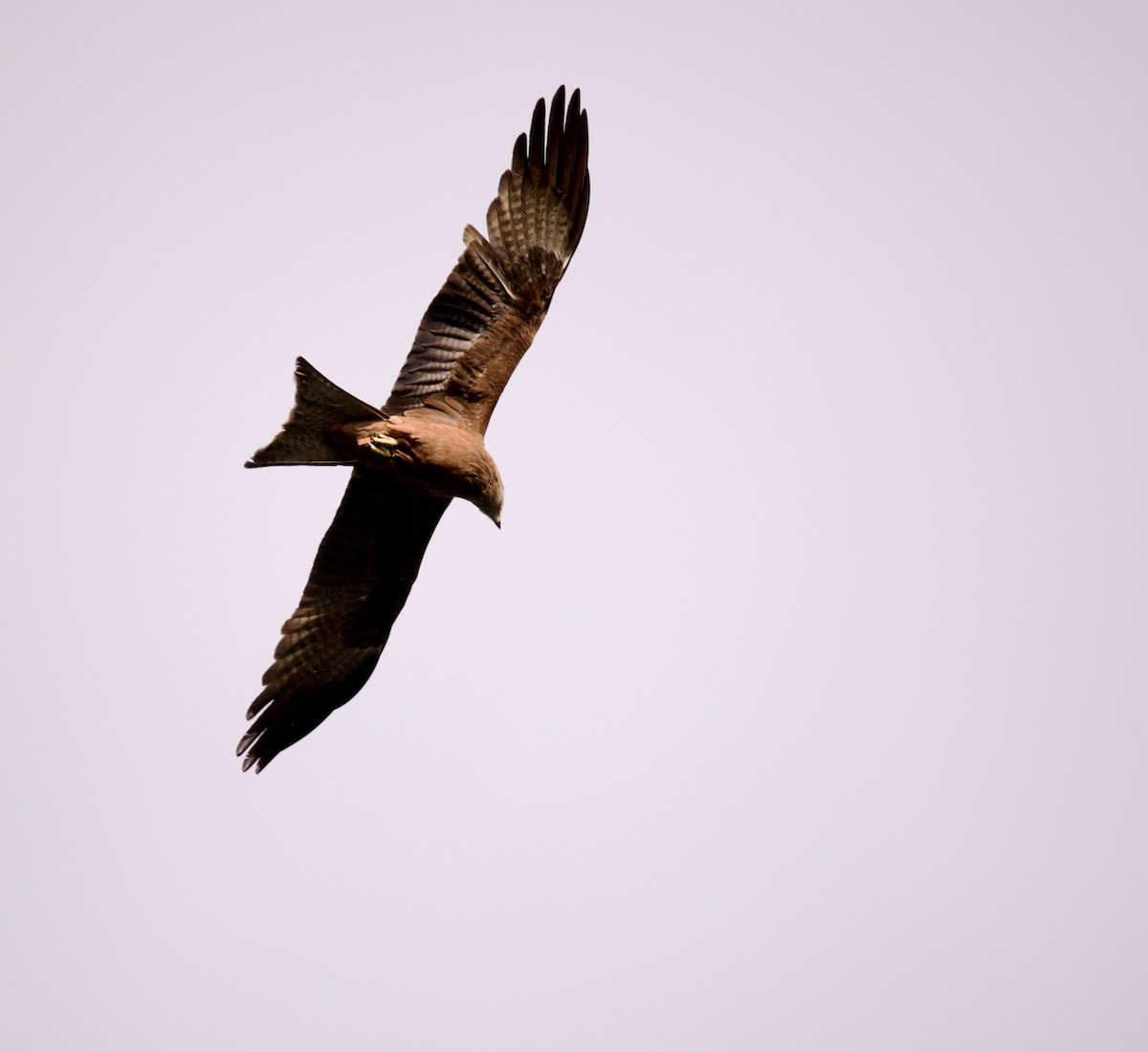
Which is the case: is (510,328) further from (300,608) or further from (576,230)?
(300,608)

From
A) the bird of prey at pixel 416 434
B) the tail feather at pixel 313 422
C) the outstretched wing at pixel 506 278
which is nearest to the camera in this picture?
the tail feather at pixel 313 422

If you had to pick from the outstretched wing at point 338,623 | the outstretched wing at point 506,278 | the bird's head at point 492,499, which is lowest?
the outstretched wing at point 338,623

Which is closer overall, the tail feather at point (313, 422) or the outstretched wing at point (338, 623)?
the tail feather at point (313, 422)

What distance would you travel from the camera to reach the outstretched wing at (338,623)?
28.1 feet

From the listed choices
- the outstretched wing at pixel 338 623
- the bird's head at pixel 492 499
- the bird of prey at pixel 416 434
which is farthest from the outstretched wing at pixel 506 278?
the outstretched wing at pixel 338 623

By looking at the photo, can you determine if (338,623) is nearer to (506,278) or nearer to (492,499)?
(492,499)

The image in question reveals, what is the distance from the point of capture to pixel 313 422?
297 inches

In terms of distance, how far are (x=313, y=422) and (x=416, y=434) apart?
22.0 inches

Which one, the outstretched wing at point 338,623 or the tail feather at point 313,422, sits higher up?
the tail feather at point 313,422

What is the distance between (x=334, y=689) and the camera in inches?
348

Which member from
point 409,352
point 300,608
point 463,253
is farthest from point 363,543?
point 463,253

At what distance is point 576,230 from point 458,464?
172cm

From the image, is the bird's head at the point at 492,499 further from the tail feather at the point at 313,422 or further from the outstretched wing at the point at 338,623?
the outstretched wing at the point at 338,623

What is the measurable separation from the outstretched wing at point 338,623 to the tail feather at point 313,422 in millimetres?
897
